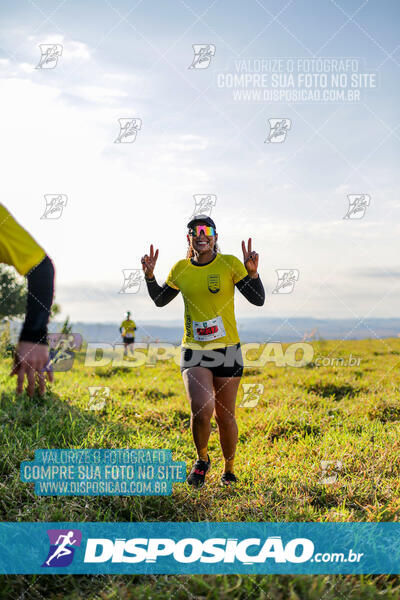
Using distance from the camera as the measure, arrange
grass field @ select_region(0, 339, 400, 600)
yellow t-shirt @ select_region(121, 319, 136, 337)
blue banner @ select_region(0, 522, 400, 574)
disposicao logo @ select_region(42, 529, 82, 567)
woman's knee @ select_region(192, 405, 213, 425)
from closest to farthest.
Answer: grass field @ select_region(0, 339, 400, 600), blue banner @ select_region(0, 522, 400, 574), disposicao logo @ select_region(42, 529, 82, 567), woman's knee @ select_region(192, 405, 213, 425), yellow t-shirt @ select_region(121, 319, 136, 337)

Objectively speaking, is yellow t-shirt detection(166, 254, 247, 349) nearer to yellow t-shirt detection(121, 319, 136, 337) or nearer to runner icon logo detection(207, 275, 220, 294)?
runner icon logo detection(207, 275, 220, 294)

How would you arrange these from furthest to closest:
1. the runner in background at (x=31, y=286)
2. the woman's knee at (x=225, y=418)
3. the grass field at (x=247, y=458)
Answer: the woman's knee at (x=225, y=418) → the grass field at (x=247, y=458) → the runner in background at (x=31, y=286)

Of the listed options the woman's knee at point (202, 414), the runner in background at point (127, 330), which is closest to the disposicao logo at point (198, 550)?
the woman's knee at point (202, 414)

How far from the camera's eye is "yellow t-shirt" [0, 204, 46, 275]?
2717 millimetres

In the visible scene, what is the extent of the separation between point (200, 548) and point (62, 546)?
3.28 feet

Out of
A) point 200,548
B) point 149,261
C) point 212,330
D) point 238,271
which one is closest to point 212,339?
point 212,330


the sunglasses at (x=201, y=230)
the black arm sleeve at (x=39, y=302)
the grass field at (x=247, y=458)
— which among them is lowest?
the grass field at (x=247, y=458)

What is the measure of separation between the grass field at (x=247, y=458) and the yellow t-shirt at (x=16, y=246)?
2062 mm

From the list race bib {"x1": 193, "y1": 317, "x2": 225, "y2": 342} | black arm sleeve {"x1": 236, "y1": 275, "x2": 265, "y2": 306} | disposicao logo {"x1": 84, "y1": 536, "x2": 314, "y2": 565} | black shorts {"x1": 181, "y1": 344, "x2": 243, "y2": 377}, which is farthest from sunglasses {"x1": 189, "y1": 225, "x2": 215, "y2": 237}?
disposicao logo {"x1": 84, "y1": 536, "x2": 314, "y2": 565}

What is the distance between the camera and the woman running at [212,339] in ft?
15.0

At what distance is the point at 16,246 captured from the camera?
273cm

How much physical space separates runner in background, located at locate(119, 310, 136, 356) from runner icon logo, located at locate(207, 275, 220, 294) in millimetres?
10103

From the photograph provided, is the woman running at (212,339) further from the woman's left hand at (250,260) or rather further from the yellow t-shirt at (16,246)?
the yellow t-shirt at (16,246)

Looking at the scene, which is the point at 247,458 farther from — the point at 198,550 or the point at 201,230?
the point at 201,230
